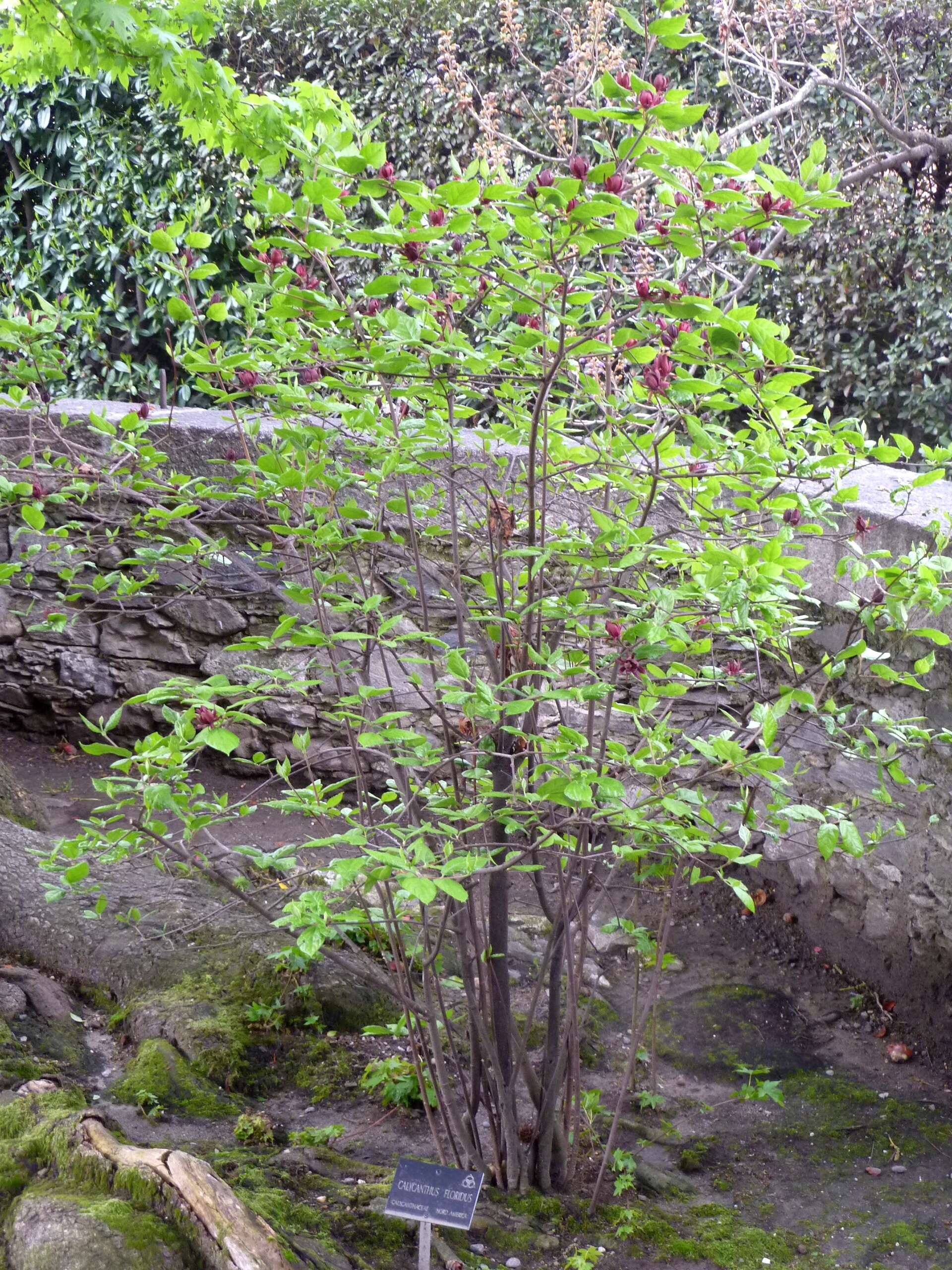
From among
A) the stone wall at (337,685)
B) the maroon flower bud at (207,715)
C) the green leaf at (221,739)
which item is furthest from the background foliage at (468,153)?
the green leaf at (221,739)

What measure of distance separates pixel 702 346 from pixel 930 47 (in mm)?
4492

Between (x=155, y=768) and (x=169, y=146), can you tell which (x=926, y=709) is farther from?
(x=169, y=146)

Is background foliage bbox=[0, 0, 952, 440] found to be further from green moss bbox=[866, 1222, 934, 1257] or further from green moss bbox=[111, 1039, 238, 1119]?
green moss bbox=[866, 1222, 934, 1257]

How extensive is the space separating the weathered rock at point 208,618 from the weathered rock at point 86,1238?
3127 millimetres

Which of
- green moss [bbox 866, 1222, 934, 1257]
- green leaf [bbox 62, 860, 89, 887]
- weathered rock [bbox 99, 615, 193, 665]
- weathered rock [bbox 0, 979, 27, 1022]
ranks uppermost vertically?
green leaf [bbox 62, 860, 89, 887]

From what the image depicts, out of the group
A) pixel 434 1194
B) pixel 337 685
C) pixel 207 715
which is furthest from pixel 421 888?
pixel 337 685

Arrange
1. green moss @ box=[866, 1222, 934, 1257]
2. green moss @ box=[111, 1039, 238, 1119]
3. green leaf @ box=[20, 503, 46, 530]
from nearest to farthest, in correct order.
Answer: green leaf @ box=[20, 503, 46, 530], green moss @ box=[866, 1222, 934, 1257], green moss @ box=[111, 1039, 238, 1119]

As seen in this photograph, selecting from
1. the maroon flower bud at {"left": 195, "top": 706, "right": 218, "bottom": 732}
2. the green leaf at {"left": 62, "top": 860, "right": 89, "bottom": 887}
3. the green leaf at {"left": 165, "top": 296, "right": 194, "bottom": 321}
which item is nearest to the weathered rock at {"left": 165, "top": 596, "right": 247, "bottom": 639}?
the green leaf at {"left": 165, "top": 296, "right": 194, "bottom": 321}

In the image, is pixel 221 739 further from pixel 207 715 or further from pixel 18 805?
pixel 18 805

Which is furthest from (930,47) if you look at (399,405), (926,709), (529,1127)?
(529,1127)

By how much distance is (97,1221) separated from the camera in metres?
1.77

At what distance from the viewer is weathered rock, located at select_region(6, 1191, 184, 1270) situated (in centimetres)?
171

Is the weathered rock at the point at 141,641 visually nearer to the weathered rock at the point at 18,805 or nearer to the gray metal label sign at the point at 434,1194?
the weathered rock at the point at 18,805

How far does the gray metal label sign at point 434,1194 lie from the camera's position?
77.5 inches
